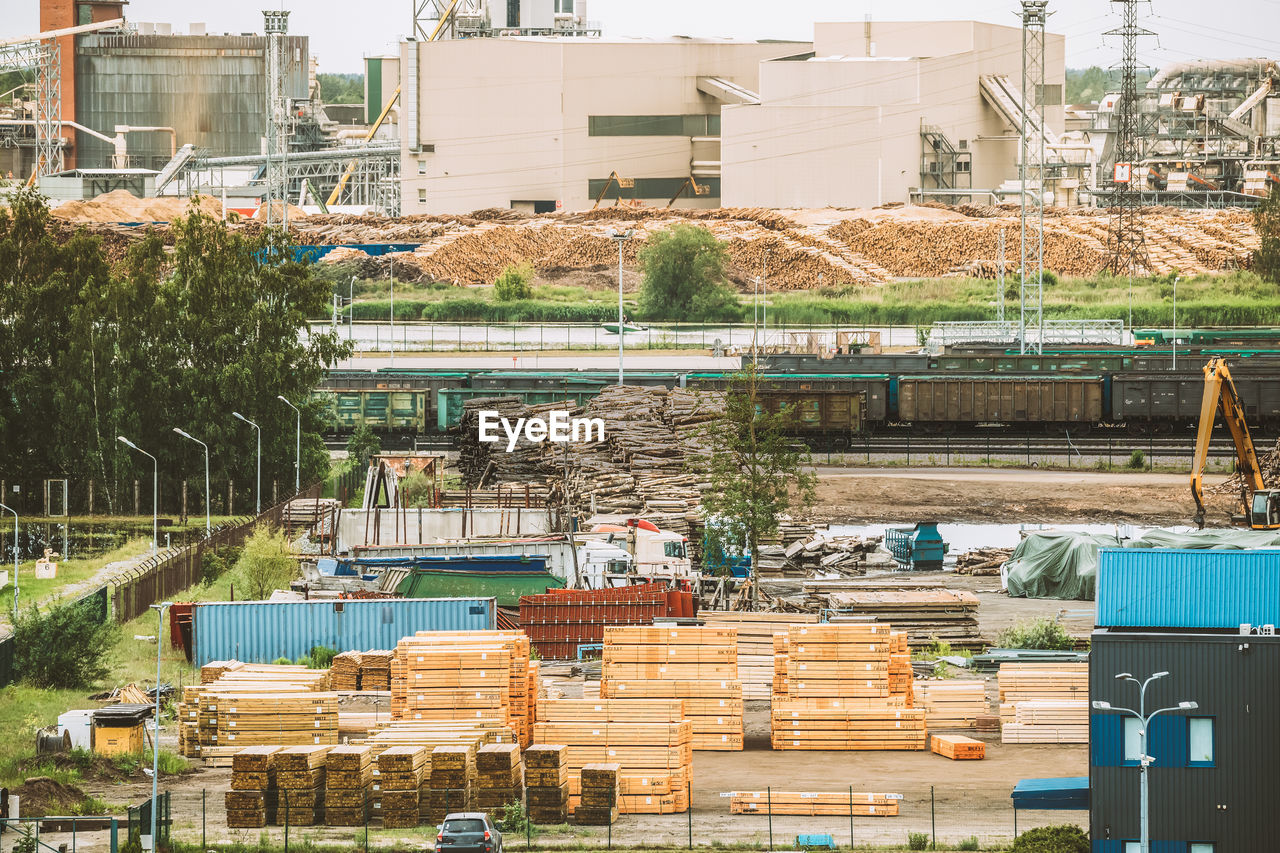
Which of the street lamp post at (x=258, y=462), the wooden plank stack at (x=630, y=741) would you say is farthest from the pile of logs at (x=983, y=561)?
the street lamp post at (x=258, y=462)

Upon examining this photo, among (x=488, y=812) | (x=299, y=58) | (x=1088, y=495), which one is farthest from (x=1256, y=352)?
(x=299, y=58)

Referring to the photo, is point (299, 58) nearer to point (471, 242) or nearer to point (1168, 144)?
point (471, 242)

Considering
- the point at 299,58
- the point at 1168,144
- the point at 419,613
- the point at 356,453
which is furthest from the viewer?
the point at 299,58

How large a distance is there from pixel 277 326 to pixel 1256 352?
44425 millimetres

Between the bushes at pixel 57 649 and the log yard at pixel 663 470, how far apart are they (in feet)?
0.26

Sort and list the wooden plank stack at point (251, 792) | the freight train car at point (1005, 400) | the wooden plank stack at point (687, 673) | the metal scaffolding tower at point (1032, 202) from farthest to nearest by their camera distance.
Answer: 1. the metal scaffolding tower at point (1032, 202)
2. the freight train car at point (1005, 400)
3. the wooden plank stack at point (687, 673)
4. the wooden plank stack at point (251, 792)

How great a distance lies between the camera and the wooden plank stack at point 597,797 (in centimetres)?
2406

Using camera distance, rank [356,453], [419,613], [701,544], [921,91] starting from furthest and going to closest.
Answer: [921,91] → [356,453] → [701,544] → [419,613]

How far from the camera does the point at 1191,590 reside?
69.9ft

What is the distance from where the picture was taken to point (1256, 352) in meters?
74.8

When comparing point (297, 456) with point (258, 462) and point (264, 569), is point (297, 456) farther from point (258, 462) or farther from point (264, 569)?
point (264, 569)

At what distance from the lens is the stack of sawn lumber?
2828cm

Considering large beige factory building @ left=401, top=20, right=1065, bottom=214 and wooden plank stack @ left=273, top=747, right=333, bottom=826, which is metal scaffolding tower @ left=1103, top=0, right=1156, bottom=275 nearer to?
large beige factory building @ left=401, top=20, right=1065, bottom=214

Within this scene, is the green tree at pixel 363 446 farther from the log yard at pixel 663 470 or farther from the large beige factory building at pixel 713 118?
the large beige factory building at pixel 713 118
